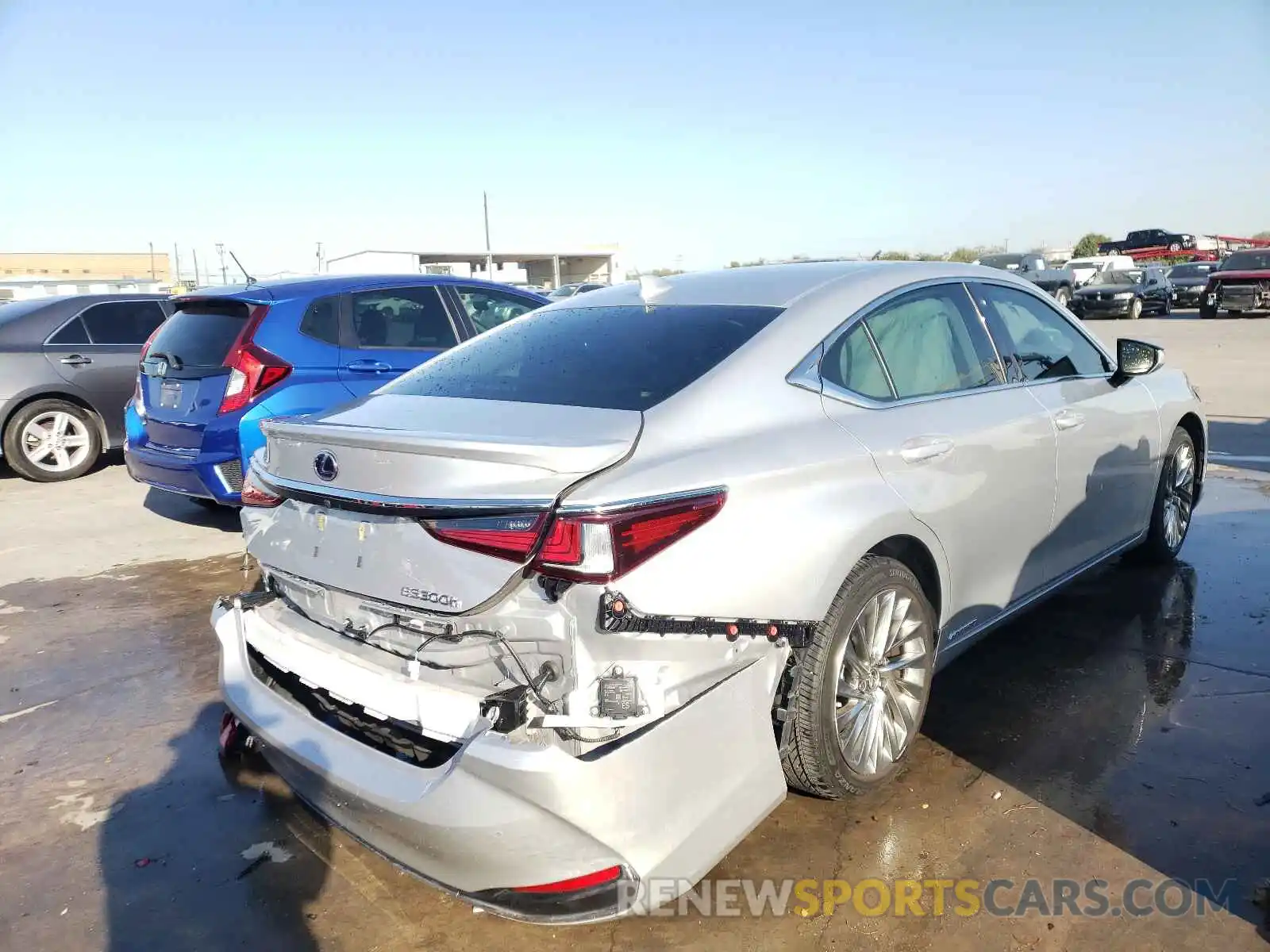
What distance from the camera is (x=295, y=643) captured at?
8.75 ft

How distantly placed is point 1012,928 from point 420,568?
5.74 ft

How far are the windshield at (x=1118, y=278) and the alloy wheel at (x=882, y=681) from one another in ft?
95.2

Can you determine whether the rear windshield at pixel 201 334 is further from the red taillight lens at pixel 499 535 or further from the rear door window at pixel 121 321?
the red taillight lens at pixel 499 535

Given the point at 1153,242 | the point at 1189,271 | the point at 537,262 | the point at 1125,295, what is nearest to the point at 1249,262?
the point at 1125,295

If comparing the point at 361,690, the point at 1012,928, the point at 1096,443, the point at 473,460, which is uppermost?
the point at 473,460

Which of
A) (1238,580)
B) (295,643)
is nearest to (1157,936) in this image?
(295,643)

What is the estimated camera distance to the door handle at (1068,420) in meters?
3.72

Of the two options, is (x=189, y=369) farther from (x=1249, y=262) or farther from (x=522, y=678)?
(x=1249, y=262)

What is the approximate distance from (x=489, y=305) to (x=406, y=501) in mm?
5048

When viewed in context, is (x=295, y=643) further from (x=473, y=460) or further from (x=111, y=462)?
(x=111, y=462)

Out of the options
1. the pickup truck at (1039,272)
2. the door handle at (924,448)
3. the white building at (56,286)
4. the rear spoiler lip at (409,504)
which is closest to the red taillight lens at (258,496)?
the rear spoiler lip at (409,504)

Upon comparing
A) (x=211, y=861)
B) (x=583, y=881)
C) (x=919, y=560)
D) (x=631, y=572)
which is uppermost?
(x=631, y=572)

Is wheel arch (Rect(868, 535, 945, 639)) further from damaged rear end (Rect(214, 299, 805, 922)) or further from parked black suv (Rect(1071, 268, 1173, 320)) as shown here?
parked black suv (Rect(1071, 268, 1173, 320))

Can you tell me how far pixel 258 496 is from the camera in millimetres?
2885
